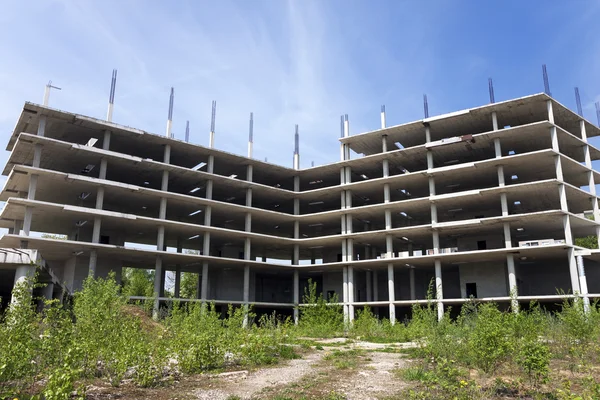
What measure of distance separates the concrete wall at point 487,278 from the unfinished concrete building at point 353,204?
0.39 feet

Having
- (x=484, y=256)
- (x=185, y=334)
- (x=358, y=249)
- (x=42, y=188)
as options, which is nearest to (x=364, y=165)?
(x=358, y=249)

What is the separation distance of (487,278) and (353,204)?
50.2 feet

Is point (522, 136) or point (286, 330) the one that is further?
point (522, 136)

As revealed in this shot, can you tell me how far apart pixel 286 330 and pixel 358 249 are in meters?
34.0

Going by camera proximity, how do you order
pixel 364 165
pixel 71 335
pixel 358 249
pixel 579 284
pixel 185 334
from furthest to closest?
pixel 358 249, pixel 364 165, pixel 579 284, pixel 185 334, pixel 71 335

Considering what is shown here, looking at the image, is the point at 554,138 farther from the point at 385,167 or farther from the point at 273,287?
the point at 273,287

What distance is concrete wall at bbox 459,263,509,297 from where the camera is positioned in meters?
41.3

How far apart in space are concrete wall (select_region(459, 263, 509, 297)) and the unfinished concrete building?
0.39 feet

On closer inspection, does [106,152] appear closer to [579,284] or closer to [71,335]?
[71,335]

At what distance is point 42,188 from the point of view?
127ft

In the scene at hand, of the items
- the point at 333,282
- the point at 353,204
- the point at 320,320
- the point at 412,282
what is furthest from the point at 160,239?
the point at 412,282

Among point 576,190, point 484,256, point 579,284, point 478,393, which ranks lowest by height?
point 478,393

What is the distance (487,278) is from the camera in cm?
4212

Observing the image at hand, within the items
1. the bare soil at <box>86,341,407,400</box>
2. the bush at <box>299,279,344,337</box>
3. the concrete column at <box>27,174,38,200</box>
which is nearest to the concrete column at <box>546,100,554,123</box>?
the bush at <box>299,279,344,337</box>
